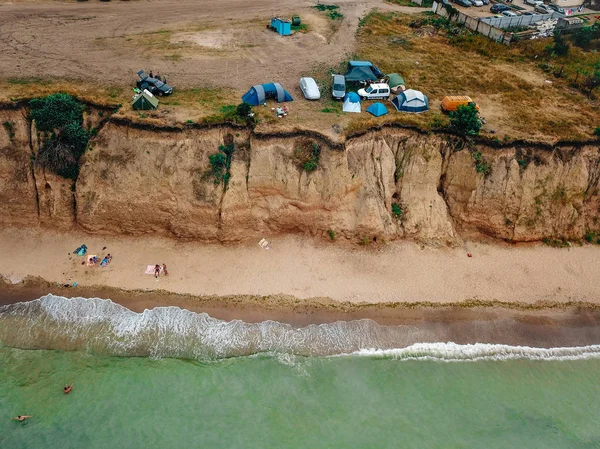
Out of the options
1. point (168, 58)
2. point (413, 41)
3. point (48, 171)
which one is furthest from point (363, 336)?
point (413, 41)

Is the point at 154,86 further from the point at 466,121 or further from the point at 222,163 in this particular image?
the point at 466,121

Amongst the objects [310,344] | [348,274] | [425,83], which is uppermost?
[425,83]

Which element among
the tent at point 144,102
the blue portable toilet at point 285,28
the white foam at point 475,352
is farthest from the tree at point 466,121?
the tent at point 144,102

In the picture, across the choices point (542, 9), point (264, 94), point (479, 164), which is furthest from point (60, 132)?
point (542, 9)

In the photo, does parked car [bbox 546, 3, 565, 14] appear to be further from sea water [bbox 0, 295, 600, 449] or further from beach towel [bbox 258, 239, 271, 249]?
beach towel [bbox 258, 239, 271, 249]

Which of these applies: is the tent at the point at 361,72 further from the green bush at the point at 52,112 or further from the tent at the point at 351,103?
the green bush at the point at 52,112

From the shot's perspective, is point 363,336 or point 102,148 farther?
point 102,148

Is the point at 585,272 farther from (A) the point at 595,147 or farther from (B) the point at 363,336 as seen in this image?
(B) the point at 363,336
